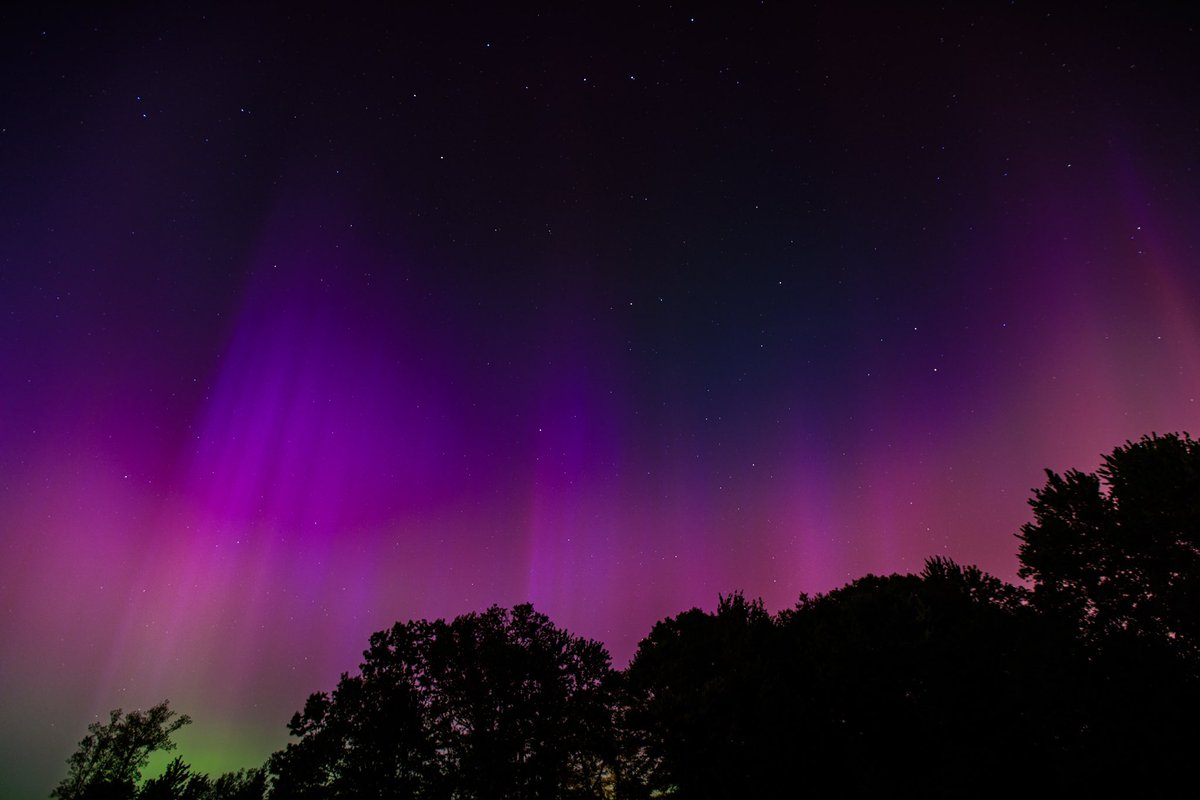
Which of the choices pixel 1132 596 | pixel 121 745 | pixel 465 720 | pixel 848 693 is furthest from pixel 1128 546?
pixel 121 745

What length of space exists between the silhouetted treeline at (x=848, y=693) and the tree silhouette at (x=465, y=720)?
0.32ft

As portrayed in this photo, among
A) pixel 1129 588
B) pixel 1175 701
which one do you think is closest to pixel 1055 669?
pixel 1175 701

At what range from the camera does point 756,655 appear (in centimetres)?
2614

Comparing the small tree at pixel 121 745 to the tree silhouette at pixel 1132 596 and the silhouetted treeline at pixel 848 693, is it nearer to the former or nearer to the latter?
the silhouetted treeline at pixel 848 693

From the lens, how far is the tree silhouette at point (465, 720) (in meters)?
26.8

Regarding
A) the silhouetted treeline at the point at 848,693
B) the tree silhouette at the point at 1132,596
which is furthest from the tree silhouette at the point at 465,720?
the tree silhouette at the point at 1132,596

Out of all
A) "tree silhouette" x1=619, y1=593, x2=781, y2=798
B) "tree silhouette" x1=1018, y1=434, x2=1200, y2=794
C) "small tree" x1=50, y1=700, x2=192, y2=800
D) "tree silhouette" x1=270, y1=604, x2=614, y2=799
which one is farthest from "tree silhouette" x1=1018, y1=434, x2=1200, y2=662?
"small tree" x1=50, y1=700, x2=192, y2=800

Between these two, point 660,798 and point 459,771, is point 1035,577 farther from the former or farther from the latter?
point 459,771

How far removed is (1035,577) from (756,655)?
44.3 ft

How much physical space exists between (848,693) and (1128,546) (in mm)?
13142

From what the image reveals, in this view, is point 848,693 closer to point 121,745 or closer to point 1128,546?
point 1128,546

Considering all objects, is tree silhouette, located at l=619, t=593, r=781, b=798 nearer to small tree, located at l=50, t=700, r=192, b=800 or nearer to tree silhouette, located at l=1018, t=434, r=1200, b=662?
tree silhouette, located at l=1018, t=434, r=1200, b=662

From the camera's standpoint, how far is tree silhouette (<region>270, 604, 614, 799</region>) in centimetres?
2683

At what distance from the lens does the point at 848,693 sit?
2427cm
